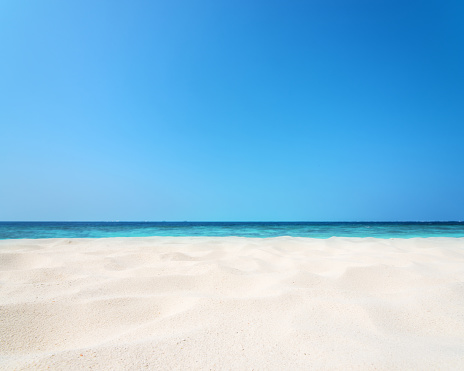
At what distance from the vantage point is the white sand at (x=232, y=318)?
1.35 m

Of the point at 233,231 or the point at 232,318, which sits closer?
the point at 232,318

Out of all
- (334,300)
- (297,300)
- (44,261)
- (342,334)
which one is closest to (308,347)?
(342,334)

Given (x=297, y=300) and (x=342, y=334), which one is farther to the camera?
(x=297, y=300)

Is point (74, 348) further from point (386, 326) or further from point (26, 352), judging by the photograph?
point (386, 326)

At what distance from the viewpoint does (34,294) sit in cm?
229

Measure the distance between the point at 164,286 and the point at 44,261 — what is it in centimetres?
227

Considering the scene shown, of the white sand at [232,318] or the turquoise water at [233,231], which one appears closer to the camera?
the white sand at [232,318]

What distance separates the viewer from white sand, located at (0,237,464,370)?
135cm

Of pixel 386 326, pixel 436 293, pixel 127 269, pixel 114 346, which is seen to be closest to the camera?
pixel 114 346

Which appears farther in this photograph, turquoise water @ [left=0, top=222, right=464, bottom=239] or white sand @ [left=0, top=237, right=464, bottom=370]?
turquoise water @ [left=0, top=222, right=464, bottom=239]

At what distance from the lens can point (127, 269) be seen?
3.34 metres

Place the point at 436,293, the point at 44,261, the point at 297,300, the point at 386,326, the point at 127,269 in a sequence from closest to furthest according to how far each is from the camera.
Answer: the point at 386,326 → the point at 297,300 → the point at 436,293 → the point at 127,269 → the point at 44,261

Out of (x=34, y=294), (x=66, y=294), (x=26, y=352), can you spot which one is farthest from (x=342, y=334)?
(x=34, y=294)

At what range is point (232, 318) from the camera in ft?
6.00
